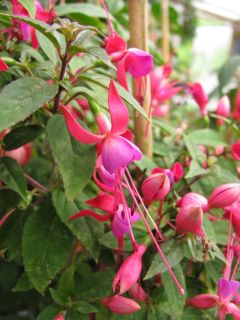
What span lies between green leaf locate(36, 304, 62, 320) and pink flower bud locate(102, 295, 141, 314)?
0.07 meters

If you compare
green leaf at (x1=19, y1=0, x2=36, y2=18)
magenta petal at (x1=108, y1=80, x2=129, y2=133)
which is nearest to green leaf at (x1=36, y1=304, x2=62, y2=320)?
magenta petal at (x1=108, y1=80, x2=129, y2=133)

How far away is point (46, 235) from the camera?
21.1 inches

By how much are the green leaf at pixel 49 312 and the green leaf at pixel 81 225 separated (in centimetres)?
8

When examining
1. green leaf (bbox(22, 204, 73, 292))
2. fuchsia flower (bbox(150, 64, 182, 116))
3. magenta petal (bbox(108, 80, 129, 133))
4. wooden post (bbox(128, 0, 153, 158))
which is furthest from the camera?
fuchsia flower (bbox(150, 64, 182, 116))

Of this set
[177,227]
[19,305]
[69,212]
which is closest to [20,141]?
[69,212]

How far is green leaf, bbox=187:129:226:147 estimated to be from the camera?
71 cm

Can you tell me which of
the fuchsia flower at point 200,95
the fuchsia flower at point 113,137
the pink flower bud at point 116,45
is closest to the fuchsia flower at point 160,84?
the fuchsia flower at point 200,95

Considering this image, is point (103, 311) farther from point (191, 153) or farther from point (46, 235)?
point (191, 153)

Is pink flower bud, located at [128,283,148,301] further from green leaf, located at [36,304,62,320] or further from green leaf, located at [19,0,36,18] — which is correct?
green leaf, located at [19,0,36,18]

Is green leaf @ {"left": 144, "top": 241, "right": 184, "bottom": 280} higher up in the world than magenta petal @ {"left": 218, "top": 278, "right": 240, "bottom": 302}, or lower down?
higher up

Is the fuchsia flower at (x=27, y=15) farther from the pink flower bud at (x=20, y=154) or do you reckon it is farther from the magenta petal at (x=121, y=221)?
the magenta petal at (x=121, y=221)

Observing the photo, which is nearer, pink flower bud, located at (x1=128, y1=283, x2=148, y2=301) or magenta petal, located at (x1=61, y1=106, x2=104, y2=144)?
magenta petal, located at (x1=61, y1=106, x2=104, y2=144)

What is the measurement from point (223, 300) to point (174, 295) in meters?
0.05

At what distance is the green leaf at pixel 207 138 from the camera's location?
2.32ft
